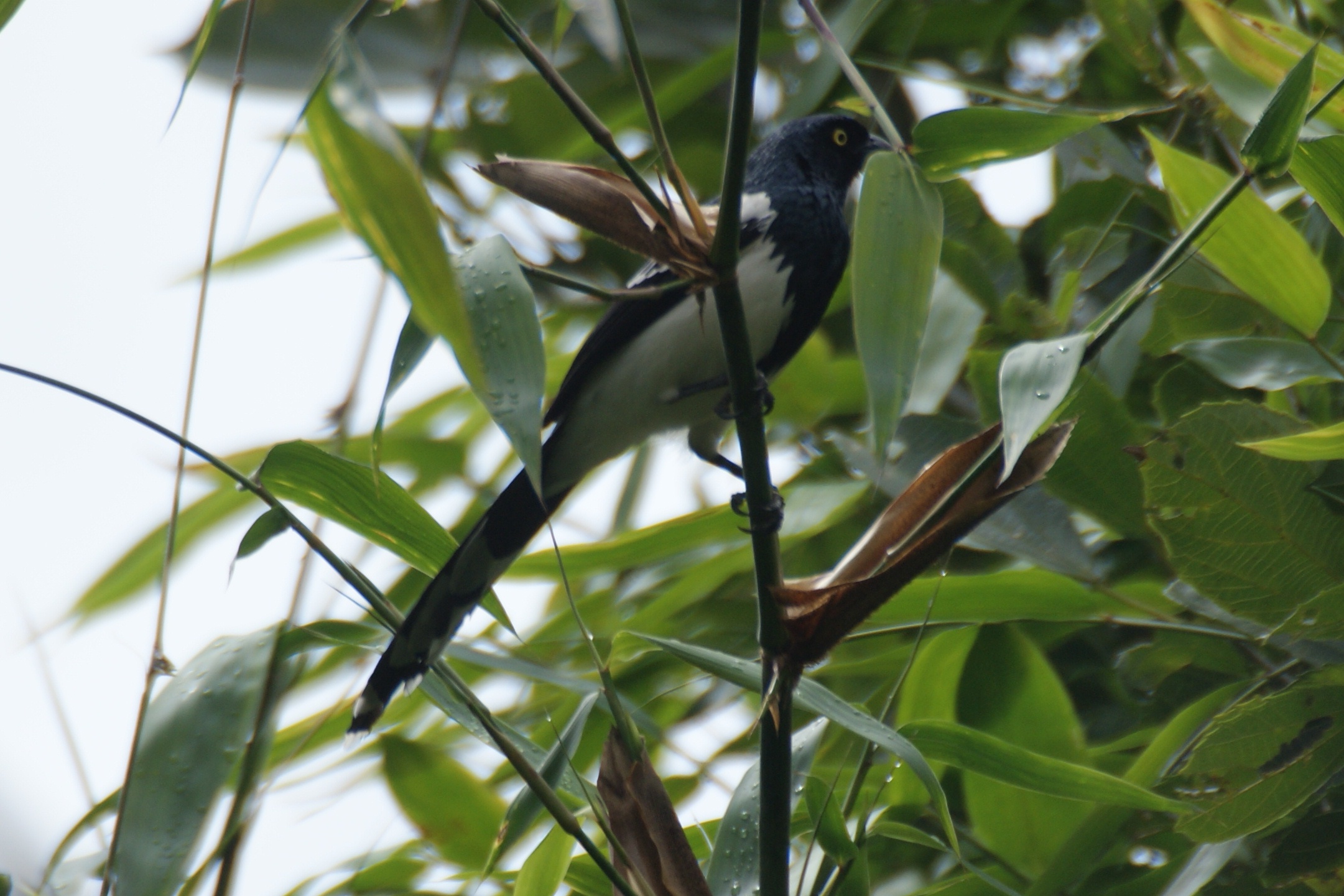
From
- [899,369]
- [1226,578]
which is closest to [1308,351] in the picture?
[1226,578]

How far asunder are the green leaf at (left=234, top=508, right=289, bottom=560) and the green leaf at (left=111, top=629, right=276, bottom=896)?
0.15m

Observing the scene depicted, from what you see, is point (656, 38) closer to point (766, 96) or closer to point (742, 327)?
point (766, 96)

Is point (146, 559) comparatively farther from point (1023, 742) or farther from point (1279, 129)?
point (1279, 129)

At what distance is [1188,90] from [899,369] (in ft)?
4.66

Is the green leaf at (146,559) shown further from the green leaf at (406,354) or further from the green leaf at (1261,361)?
the green leaf at (1261,361)

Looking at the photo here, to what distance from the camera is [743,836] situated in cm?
132

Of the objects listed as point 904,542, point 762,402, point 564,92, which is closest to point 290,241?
point 762,402

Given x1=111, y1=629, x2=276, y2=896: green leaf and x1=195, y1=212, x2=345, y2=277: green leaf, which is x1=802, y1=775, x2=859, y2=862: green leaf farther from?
x1=195, y1=212, x2=345, y2=277: green leaf

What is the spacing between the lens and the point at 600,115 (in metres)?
2.83

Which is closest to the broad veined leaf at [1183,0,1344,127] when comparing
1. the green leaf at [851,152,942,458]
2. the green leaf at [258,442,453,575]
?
the green leaf at [851,152,942,458]

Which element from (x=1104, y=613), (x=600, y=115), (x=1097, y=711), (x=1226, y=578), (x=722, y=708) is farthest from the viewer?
(x=600, y=115)

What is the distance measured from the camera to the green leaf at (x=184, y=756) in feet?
3.40

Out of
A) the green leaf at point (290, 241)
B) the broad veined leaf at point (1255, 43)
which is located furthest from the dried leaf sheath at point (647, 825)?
the green leaf at point (290, 241)

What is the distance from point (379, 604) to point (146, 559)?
1.49 meters
